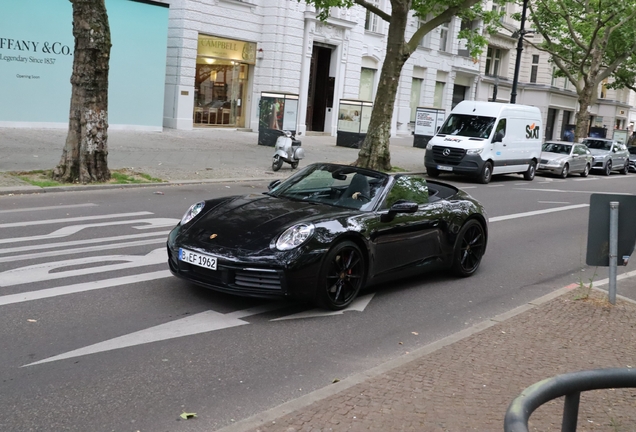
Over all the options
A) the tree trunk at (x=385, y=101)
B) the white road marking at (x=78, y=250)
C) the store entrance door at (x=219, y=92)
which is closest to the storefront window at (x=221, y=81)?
the store entrance door at (x=219, y=92)

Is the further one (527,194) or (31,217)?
(527,194)

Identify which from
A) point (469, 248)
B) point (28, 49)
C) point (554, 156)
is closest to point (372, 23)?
point (554, 156)

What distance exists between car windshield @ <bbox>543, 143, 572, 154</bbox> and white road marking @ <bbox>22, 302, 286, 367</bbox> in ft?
78.6

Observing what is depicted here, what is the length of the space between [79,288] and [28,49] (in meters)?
18.0

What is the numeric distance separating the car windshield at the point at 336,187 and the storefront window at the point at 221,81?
72.9 ft

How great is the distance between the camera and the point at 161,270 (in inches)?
318

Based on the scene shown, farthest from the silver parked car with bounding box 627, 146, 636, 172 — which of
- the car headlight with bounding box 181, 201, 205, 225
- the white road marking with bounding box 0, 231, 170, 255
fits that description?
the car headlight with bounding box 181, 201, 205, 225

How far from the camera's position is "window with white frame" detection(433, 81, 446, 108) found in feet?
146

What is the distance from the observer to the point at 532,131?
24750 millimetres

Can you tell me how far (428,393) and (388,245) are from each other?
111 inches

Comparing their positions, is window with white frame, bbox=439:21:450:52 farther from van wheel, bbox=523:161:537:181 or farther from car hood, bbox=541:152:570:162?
van wheel, bbox=523:161:537:181

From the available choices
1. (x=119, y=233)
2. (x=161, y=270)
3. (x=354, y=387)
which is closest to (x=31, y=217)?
(x=119, y=233)

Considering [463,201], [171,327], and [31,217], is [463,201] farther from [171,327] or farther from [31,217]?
[31,217]

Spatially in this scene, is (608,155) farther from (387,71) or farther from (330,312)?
(330,312)
